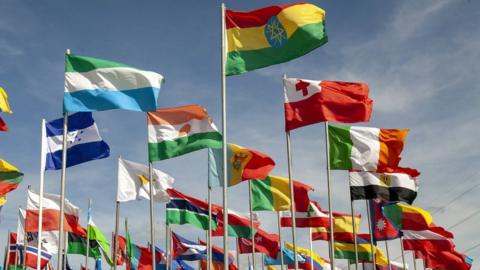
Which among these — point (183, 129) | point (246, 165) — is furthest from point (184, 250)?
point (183, 129)

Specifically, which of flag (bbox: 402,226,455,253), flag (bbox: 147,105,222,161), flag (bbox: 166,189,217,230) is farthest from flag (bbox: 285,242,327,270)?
flag (bbox: 147,105,222,161)

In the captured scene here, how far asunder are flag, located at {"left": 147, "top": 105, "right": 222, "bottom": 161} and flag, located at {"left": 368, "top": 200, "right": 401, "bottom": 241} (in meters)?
17.5

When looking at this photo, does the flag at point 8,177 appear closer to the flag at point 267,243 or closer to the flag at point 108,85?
the flag at point 108,85

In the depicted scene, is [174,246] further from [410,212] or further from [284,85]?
[284,85]

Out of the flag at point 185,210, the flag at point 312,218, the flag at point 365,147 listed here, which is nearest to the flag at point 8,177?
the flag at point 185,210

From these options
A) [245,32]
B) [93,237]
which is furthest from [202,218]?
[245,32]

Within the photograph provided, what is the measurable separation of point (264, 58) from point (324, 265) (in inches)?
1549

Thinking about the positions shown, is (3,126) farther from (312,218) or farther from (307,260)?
(307,260)

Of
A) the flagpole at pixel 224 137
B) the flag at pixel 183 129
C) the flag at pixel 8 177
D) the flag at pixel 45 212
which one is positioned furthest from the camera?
the flag at pixel 45 212

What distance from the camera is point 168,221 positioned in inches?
1249

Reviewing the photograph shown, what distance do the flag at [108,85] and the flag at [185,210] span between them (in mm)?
14189

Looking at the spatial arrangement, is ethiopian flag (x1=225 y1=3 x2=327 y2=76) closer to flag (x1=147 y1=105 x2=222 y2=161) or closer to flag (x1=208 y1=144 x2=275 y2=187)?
flag (x1=147 y1=105 x2=222 y2=161)

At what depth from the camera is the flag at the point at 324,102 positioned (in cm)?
2095

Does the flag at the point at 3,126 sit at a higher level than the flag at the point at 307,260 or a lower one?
higher
